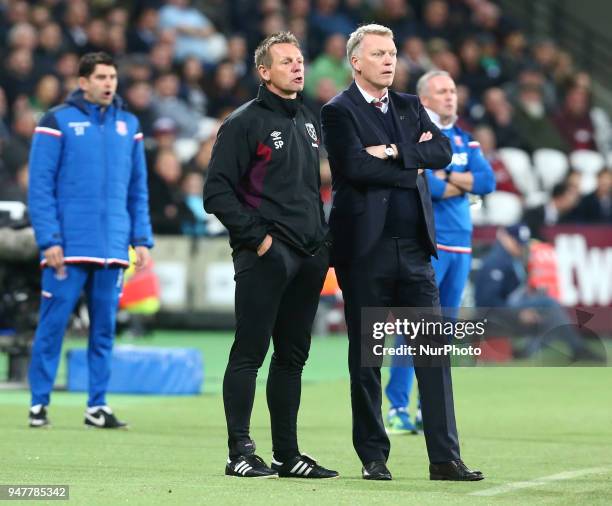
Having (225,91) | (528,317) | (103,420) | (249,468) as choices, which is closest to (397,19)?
(225,91)

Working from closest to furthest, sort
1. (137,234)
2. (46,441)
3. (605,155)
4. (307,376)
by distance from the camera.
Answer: (46,441) → (137,234) → (307,376) → (605,155)

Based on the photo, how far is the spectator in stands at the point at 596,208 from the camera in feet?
71.5

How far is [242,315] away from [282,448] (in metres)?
0.71

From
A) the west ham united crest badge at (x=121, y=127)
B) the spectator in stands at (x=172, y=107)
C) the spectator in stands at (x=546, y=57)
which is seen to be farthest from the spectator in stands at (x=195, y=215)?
the west ham united crest badge at (x=121, y=127)

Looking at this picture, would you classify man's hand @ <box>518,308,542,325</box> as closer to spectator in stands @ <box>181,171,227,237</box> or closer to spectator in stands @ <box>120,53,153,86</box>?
spectator in stands @ <box>181,171,227,237</box>

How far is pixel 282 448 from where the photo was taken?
303 inches

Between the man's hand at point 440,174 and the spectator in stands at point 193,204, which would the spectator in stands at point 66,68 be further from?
the man's hand at point 440,174

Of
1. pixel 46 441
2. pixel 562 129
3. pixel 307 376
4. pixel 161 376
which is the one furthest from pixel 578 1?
pixel 46 441

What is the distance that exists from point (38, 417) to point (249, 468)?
2937mm

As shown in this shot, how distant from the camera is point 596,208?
A: 2195cm

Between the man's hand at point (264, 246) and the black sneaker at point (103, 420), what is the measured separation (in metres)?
3.04

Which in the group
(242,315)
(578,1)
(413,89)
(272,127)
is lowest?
(242,315)

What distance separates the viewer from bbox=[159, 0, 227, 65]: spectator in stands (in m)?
22.9

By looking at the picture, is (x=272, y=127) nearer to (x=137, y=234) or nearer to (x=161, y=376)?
(x=137, y=234)
